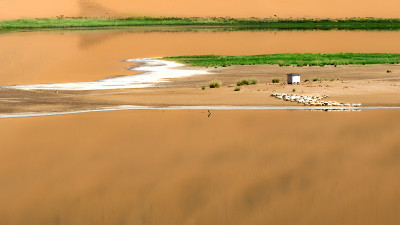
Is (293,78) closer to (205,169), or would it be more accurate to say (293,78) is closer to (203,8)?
(205,169)

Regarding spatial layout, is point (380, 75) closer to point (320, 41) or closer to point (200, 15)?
point (320, 41)

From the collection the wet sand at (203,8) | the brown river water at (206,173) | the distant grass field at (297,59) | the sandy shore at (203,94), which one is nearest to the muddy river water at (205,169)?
the brown river water at (206,173)

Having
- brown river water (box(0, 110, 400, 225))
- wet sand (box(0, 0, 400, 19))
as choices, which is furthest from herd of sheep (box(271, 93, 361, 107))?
wet sand (box(0, 0, 400, 19))

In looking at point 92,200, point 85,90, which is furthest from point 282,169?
point 85,90

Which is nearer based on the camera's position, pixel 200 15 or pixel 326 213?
pixel 326 213

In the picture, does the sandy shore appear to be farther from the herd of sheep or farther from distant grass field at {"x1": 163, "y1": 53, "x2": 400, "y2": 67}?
distant grass field at {"x1": 163, "y1": 53, "x2": 400, "y2": 67}

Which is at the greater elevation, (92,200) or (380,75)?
(92,200)
